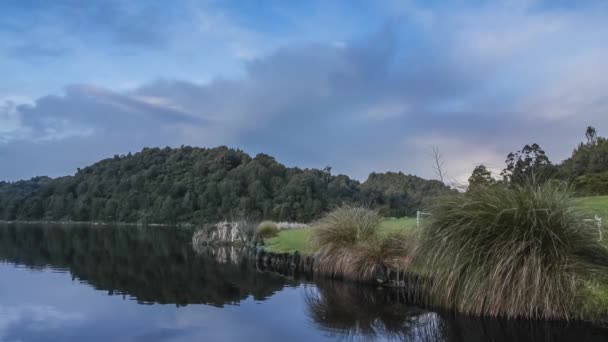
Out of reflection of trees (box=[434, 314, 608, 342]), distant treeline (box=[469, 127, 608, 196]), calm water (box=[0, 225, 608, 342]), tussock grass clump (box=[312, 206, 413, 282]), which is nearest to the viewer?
reflection of trees (box=[434, 314, 608, 342])

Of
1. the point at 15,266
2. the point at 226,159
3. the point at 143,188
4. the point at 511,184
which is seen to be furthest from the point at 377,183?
the point at 511,184

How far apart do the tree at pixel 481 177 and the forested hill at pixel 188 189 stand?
4195 cm

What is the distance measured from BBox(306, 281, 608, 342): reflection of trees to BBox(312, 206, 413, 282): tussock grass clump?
1859mm

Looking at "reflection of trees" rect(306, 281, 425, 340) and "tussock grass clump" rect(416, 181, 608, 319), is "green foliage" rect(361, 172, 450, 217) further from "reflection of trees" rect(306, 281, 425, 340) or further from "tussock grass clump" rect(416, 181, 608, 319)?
"tussock grass clump" rect(416, 181, 608, 319)

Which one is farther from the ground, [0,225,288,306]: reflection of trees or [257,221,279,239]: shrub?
[257,221,279,239]: shrub

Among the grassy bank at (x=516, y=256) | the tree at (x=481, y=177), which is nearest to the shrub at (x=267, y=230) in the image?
the tree at (x=481, y=177)

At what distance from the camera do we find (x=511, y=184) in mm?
10742

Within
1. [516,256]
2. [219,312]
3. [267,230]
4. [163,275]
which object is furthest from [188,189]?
[516,256]

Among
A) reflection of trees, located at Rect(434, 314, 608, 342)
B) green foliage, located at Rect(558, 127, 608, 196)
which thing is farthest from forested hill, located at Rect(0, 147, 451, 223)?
reflection of trees, located at Rect(434, 314, 608, 342)

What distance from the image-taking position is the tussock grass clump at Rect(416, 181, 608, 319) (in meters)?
8.44

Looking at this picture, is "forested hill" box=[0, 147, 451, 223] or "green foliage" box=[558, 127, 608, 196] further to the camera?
"forested hill" box=[0, 147, 451, 223]

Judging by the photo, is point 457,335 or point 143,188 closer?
point 457,335

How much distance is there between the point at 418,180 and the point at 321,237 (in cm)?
5976

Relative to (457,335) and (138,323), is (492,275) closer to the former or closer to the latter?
(457,335)
